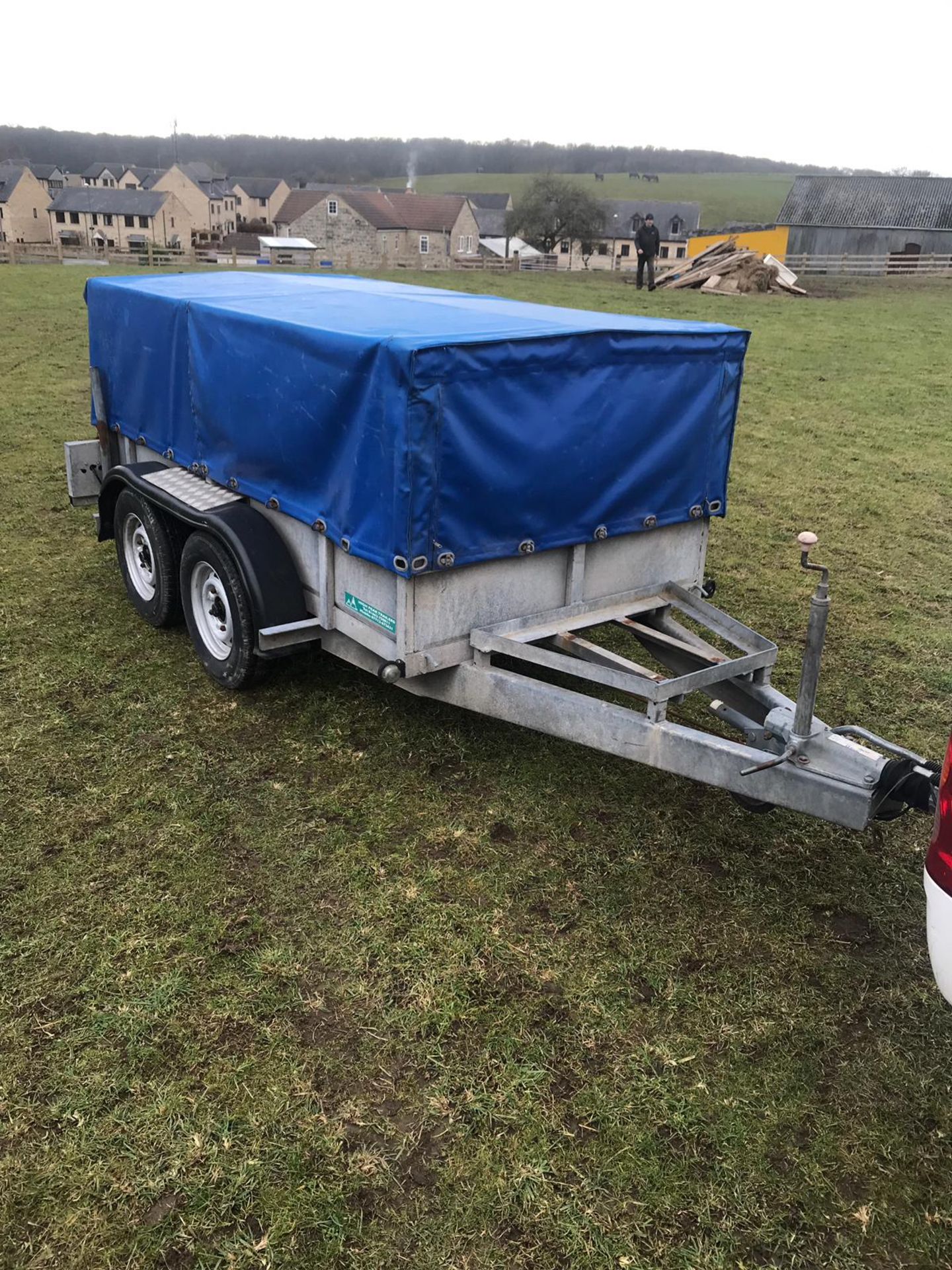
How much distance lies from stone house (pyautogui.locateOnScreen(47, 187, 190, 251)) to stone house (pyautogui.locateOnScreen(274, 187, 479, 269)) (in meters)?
12.1

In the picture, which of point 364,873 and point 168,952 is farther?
point 364,873

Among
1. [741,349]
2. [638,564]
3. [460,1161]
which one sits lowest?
[460,1161]

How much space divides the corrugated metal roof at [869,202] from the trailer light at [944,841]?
166ft

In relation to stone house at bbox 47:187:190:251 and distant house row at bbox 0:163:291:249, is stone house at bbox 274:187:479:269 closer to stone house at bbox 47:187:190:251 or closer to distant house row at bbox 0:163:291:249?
distant house row at bbox 0:163:291:249

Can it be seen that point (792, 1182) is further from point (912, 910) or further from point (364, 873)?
point (364, 873)

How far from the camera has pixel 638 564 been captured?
5.57 metres

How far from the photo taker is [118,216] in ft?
276

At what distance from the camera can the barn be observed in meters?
44.6

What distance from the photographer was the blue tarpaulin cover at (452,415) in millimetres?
4457

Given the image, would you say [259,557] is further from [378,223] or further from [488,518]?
[378,223]

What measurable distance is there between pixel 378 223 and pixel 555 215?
12.8 m

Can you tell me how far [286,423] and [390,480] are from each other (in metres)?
1.00

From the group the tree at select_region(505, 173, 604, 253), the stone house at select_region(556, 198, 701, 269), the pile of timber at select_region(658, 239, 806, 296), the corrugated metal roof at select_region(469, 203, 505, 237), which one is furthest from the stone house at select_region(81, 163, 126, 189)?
the pile of timber at select_region(658, 239, 806, 296)

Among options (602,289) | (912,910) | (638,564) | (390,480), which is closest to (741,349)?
(638,564)
